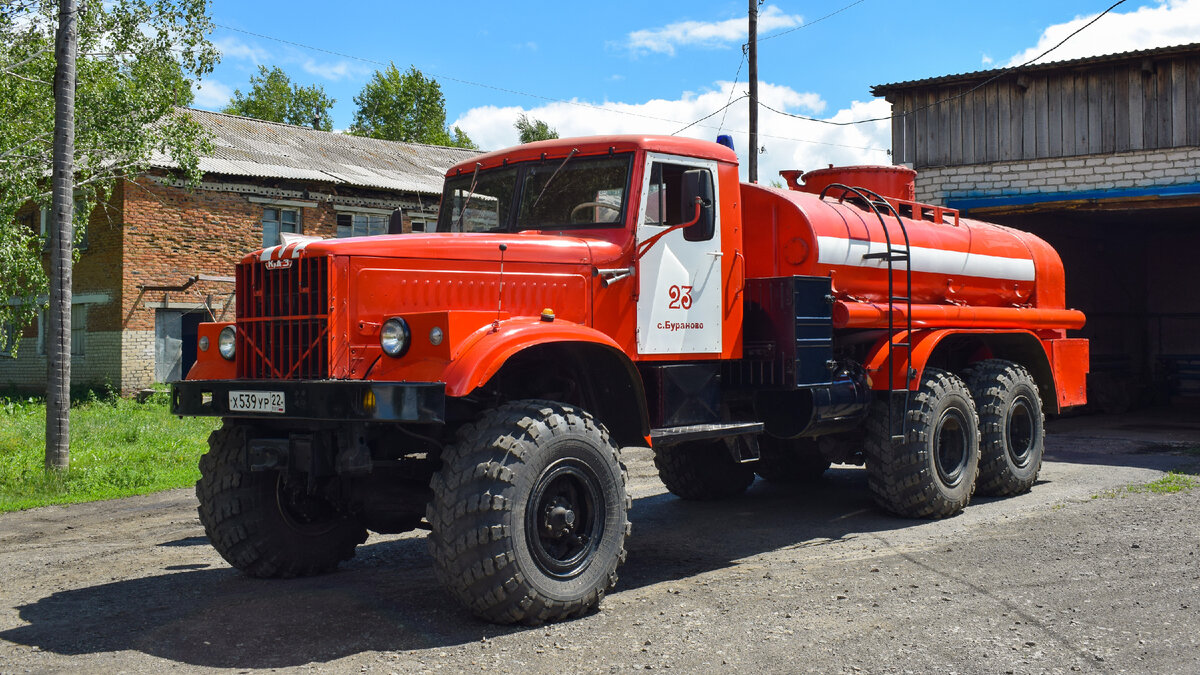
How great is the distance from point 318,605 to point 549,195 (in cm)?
301

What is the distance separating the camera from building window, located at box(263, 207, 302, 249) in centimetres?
2369

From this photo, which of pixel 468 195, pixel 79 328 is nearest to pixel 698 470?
pixel 468 195

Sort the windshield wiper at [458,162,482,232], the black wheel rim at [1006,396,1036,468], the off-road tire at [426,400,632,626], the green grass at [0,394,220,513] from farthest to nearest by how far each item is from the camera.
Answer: the green grass at [0,394,220,513], the black wheel rim at [1006,396,1036,468], the windshield wiper at [458,162,482,232], the off-road tire at [426,400,632,626]

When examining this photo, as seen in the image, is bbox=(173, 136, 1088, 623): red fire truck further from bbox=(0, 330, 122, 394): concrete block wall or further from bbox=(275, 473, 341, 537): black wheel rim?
bbox=(0, 330, 122, 394): concrete block wall

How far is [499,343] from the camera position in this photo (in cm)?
564

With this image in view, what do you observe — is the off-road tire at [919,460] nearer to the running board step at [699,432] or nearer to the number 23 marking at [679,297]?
the running board step at [699,432]

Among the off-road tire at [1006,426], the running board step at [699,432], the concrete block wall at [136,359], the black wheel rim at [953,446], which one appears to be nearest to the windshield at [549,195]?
the running board step at [699,432]

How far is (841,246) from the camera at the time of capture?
8.50m

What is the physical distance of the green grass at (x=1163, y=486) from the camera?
9875 millimetres

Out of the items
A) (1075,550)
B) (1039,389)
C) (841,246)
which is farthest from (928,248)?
(1075,550)

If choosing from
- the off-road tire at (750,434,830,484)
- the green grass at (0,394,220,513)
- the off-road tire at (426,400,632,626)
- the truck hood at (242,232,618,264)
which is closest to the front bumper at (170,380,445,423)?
the off-road tire at (426,400,632,626)

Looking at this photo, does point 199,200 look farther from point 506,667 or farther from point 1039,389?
point 506,667

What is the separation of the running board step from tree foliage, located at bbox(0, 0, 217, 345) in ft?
43.2

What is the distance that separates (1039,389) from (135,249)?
17.5m
